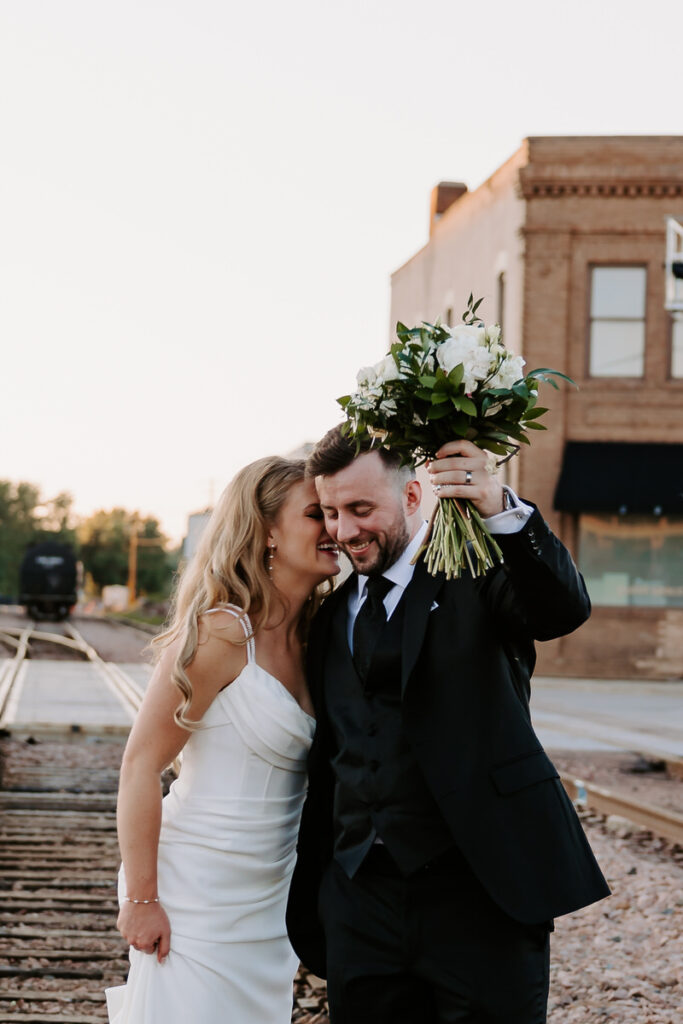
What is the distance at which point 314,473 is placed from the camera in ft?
10.3

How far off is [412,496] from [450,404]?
379mm

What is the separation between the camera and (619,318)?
23234mm

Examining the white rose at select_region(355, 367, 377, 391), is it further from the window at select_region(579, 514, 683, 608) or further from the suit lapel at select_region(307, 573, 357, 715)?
the window at select_region(579, 514, 683, 608)

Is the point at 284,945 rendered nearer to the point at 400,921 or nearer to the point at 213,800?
the point at 213,800

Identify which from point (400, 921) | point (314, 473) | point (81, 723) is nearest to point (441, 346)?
point (314, 473)

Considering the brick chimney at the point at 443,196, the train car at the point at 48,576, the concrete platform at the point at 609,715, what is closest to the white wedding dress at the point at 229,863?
the concrete platform at the point at 609,715

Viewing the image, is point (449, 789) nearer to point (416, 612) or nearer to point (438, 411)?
point (416, 612)

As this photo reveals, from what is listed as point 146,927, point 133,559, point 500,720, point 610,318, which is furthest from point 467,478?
point 133,559

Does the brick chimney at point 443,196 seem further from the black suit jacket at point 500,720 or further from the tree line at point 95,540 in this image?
the tree line at point 95,540

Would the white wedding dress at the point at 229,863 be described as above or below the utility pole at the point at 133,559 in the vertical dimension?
above

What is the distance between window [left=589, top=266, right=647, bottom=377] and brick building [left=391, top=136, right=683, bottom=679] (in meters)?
0.02

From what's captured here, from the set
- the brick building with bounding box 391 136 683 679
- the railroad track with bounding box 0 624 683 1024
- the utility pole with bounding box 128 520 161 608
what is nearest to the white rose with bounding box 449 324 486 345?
the railroad track with bounding box 0 624 683 1024

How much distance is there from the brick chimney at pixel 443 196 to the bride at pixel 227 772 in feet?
91.5

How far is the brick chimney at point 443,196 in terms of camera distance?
3030 cm
